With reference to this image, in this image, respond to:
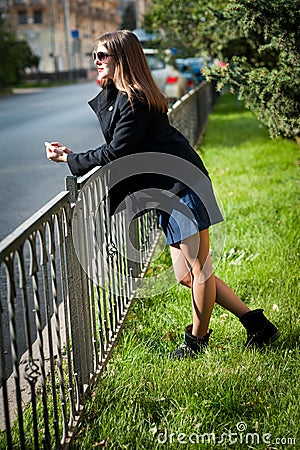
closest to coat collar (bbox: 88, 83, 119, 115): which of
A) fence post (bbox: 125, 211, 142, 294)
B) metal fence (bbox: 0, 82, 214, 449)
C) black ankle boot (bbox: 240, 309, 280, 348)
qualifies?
metal fence (bbox: 0, 82, 214, 449)

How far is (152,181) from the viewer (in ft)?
13.6

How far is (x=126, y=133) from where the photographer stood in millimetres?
4004

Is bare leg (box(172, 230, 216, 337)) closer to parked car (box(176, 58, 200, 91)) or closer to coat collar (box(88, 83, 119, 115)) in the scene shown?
coat collar (box(88, 83, 119, 115))

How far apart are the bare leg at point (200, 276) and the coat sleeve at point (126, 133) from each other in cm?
57

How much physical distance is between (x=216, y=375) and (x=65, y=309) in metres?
0.94

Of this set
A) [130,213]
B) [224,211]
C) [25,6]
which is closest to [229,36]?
[224,211]

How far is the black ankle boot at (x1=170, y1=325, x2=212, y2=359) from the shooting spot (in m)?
4.50

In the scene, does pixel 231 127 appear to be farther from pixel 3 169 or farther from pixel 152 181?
pixel 152 181

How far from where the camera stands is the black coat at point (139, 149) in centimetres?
402

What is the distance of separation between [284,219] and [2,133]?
437 inches

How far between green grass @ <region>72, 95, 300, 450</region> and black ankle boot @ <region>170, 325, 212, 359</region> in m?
0.05

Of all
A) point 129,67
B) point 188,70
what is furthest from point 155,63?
point 129,67

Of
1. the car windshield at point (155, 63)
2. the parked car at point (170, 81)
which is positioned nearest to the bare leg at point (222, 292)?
the parked car at point (170, 81)

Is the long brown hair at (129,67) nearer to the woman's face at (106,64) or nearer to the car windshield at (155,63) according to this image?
the woman's face at (106,64)
